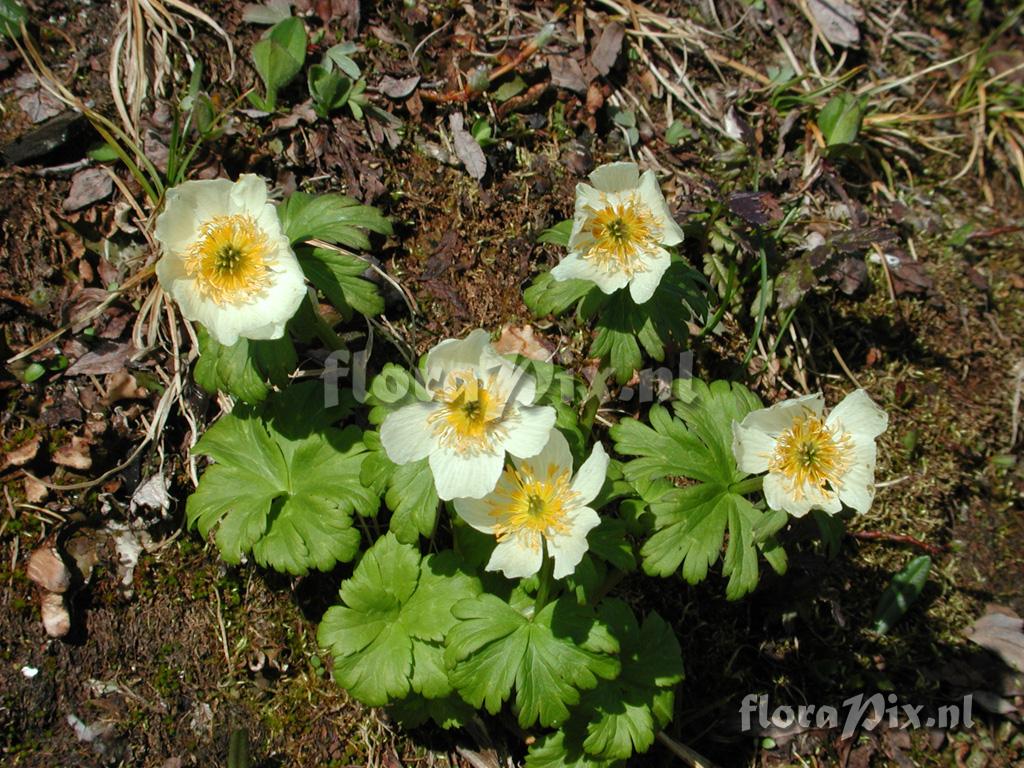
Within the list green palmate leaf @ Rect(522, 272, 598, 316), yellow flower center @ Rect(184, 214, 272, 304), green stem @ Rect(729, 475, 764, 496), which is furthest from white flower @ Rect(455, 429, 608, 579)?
yellow flower center @ Rect(184, 214, 272, 304)

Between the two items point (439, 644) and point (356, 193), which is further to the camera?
point (356, 193)

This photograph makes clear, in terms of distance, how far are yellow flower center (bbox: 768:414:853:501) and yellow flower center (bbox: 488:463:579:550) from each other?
87 centimetres

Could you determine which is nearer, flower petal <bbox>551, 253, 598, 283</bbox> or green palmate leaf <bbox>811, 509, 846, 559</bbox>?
flower petal <bbox>551, 253, 598, 283</bbox>

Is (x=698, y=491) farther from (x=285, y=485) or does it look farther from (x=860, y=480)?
(x=285, y=485)

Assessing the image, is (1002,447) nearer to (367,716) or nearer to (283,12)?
(367,716)

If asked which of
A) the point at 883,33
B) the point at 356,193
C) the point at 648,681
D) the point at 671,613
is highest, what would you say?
the point at 883,33

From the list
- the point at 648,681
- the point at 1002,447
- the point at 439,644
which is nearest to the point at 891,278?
the point at 1002,447

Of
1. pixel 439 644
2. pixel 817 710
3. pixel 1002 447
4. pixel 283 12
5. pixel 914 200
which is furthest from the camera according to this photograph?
pixel 914 200

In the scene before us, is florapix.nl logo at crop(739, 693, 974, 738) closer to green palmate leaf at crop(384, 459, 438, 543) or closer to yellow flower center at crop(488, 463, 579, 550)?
yellow flower center at crop(488, 463, 579, 550)

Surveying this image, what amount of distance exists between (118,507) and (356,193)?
2.00 metres

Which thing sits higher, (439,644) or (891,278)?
(891,278)

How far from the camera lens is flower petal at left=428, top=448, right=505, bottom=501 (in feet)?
10.6

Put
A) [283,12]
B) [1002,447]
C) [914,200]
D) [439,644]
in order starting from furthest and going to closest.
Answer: [914,200]
[1002,447]
[283,12]
[439,644]

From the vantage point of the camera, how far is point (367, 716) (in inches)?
159
